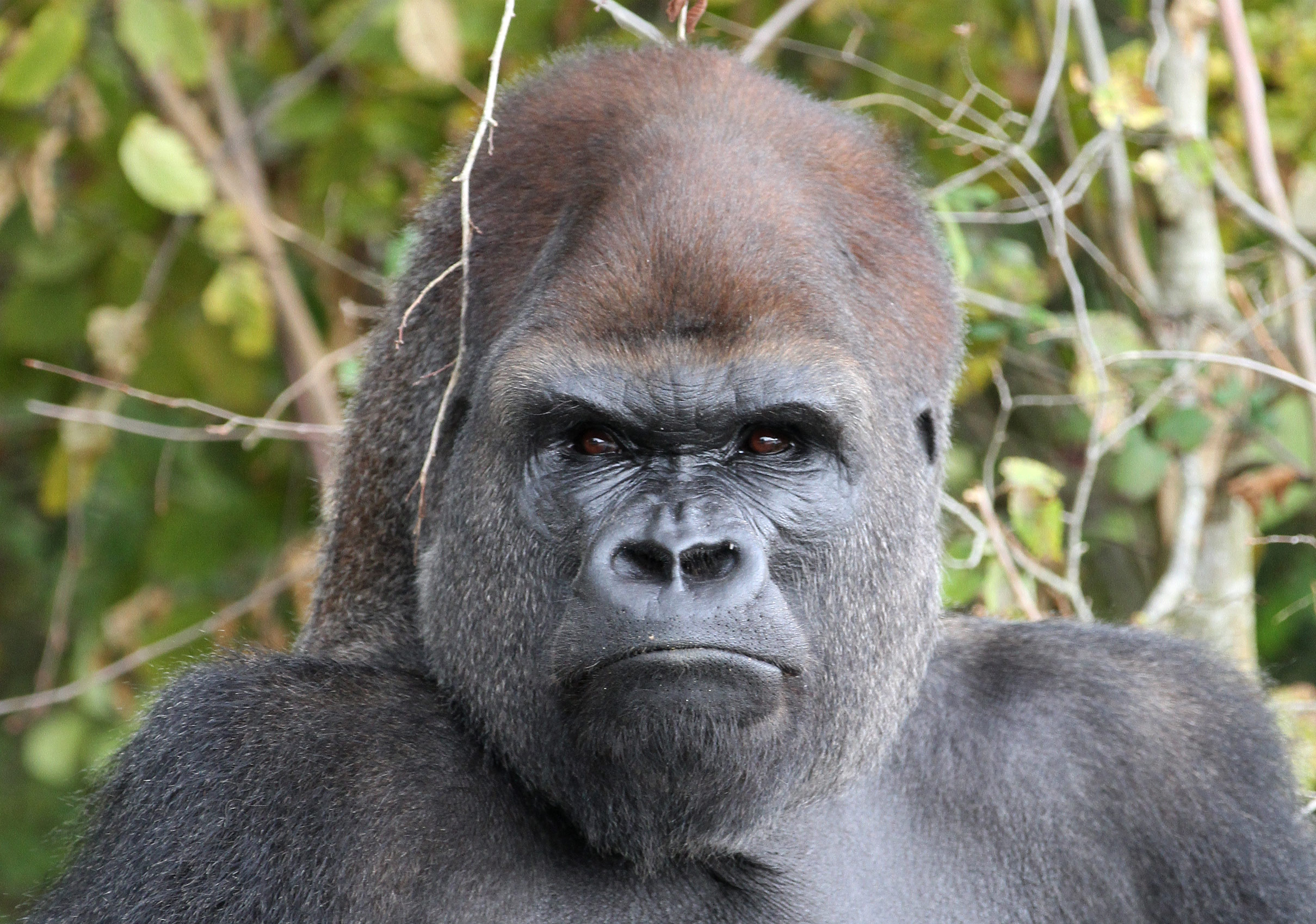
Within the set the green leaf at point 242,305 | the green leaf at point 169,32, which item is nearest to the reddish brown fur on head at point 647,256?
the green leaf at point 169,32

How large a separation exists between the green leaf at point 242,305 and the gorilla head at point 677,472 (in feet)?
8.23

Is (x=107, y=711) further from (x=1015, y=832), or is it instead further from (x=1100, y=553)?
(x=1015, y=832)

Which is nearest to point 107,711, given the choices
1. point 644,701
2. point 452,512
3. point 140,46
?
point 140,46

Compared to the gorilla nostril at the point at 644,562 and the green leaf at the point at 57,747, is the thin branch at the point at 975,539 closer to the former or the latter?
the gorilla nostril at the point at 644,562

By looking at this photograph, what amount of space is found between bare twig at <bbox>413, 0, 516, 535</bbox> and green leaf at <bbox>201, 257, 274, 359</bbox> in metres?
2.55

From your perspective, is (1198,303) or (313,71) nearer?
(1198,303)

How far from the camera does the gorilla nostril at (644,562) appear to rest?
2.52 metres

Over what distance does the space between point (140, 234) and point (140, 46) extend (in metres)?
1.33

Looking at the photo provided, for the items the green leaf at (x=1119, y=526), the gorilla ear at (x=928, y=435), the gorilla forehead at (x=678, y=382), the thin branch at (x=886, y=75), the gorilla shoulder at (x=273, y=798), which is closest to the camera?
the gorilla shoulder at (x=273, y=798)

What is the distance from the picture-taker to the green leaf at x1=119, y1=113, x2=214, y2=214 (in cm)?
498

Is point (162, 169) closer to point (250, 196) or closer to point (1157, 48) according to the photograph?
point (250, 196)

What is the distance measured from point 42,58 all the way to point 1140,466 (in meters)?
3.49

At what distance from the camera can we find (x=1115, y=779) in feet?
11.0

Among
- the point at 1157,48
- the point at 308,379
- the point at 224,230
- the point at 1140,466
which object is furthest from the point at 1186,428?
the point at 224,230
